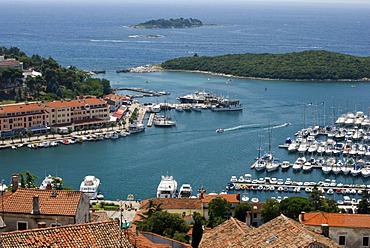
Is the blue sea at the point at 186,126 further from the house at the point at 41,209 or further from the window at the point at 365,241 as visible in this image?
the house at the point at 41,209

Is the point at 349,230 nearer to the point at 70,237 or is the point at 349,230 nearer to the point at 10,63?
the point at 70,237

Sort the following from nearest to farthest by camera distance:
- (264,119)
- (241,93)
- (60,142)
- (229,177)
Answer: (229,177) < (60,142) < (264,119) < (241,93)

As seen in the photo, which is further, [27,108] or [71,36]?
[71,36]

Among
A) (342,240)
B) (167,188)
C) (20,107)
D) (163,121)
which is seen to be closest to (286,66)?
(163,121)

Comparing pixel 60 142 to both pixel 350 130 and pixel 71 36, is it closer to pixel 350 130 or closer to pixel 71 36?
pixel 350 130

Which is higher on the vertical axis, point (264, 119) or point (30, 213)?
point (30, 213)

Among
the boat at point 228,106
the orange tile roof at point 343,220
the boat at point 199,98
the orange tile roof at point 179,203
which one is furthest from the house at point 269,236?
the boat at point 199,98

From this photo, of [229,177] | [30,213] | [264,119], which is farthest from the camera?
[264,119]

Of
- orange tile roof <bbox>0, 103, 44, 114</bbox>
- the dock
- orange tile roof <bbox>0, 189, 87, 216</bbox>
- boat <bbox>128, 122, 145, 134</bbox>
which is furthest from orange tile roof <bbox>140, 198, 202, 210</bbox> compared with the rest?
the dock

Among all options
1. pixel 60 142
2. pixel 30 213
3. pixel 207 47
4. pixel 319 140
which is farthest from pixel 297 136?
pixel 207 47
